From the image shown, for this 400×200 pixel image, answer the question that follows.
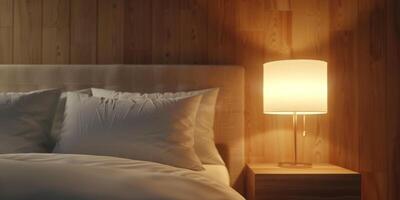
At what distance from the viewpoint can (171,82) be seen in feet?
7.40

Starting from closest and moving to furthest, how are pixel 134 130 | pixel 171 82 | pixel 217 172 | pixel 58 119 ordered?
pixel 134 130 < pixel 217 172 < pixel 58 119 < pixel 171 82

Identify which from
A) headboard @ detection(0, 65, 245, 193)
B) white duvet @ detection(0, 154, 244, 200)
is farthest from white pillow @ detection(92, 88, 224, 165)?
white duvet @ detection(0, 154, 244, 200)

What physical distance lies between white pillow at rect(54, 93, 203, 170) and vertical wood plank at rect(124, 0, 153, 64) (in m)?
0.58

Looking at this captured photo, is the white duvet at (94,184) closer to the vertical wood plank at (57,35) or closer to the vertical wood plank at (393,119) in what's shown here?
the vertical wood plank at (57,35)

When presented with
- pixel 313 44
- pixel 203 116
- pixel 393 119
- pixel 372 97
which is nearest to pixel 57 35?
pixel 203 116

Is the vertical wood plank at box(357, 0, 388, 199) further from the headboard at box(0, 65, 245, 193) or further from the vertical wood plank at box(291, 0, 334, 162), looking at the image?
the headboard at box(0, 65, 245, 193)

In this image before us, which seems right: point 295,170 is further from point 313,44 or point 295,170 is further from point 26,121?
point 26,121

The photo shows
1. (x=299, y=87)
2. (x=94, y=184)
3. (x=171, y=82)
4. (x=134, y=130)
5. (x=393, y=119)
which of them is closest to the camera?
(x=94, y=184)

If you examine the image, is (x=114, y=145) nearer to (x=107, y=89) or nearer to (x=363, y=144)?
(x=107, y=89)

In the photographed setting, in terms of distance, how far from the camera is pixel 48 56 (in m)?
2.42

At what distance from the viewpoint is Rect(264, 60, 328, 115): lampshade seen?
1978 mm

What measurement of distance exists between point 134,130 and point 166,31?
892 millimetres

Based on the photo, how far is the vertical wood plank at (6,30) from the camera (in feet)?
7.98

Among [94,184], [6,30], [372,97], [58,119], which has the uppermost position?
[6,30]
